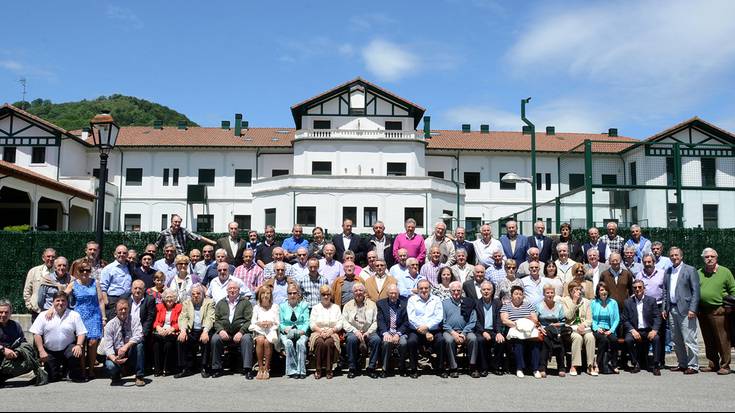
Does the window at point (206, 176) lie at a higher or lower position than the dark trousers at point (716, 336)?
higher

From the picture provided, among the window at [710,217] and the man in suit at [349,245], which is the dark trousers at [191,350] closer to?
the man in suit at [349,245]

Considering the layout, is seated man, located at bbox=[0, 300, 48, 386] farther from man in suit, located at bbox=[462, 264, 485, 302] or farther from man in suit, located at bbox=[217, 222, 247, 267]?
man in suit, located at bbox=[462, 264, 485, 302]

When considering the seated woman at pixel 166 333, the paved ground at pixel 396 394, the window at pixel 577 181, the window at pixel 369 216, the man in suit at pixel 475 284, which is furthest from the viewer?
the window at pixel 369 216

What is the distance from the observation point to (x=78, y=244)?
15.9 metres

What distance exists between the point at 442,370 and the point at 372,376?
39.2 inches

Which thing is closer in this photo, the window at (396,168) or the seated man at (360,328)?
Answer: the seated man at (360,328)

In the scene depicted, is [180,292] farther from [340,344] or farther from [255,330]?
[340,344]

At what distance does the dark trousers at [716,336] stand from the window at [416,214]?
28.9m

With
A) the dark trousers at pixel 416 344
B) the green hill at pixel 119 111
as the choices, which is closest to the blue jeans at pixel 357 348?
the dark trousers at pixel 416 344

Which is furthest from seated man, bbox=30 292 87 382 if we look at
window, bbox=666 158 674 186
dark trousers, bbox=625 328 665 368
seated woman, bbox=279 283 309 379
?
window, bbox=666 158 674 186

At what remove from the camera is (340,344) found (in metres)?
9.24

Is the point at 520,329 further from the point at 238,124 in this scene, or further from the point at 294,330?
the point at 238,124

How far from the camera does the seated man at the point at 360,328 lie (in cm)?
900

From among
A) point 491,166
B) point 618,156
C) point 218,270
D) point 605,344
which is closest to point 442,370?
point 605,344
